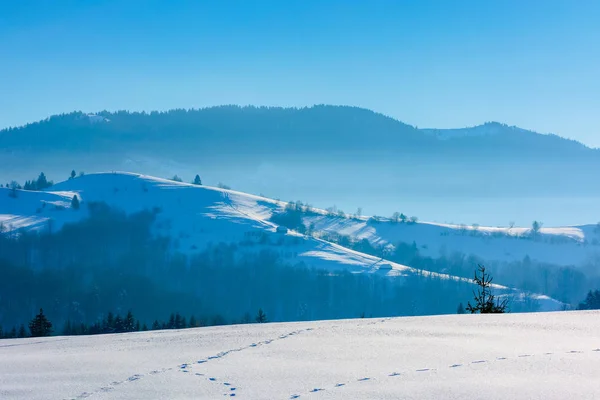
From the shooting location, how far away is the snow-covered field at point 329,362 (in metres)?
11.1

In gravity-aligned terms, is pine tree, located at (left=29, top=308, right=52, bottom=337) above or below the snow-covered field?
below

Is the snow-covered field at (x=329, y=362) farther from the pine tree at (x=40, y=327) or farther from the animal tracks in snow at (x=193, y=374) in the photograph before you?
the pine tree at (x=40, y=327)

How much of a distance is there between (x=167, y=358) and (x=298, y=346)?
2434mm

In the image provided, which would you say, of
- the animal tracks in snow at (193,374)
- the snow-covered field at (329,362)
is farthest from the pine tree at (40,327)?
the animal tracks in snow at (193,374)


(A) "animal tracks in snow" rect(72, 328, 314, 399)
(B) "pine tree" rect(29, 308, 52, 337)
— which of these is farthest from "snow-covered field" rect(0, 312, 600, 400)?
(B) "pine tree" rect(29, 308, 52, 337)

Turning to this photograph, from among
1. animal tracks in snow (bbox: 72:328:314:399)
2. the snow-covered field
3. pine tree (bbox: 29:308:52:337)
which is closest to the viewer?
the snow-covered field

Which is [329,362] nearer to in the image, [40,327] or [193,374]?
[193,374]

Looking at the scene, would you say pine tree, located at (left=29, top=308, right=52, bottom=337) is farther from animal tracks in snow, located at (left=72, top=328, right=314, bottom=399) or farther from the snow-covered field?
animal tracks in snow, located at (left=72, top=328, right=314, bottom=399)

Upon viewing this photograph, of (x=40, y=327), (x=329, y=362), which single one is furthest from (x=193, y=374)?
(x=40, y=327)

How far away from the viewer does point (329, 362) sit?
1295 cm

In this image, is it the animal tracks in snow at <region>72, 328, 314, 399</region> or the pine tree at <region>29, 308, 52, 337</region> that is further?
the pine tree at <region>29, 308, 52, 337</region>

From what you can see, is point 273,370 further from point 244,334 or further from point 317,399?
point 244,334

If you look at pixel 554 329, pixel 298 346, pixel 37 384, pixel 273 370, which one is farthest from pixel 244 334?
pixel 554 329

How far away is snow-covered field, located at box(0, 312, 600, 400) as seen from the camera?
1112cm
